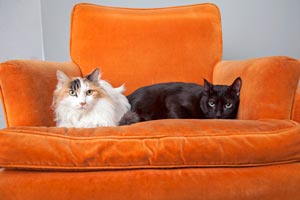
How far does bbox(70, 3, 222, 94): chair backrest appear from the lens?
5.52 ft

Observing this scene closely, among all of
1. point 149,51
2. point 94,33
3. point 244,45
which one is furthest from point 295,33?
point 94,33

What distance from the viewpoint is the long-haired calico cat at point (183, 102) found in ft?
4.41

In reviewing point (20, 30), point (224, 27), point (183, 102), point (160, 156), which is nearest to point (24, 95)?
point (160, 156)

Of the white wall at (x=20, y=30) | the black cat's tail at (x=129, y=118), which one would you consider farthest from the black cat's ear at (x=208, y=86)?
the white wall at (x=20, y=30)

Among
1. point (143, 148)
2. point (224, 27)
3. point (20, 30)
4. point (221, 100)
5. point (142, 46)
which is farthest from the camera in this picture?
point (224, 27)

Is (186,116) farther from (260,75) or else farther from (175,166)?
(175,166)

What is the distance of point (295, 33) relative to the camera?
2.17m

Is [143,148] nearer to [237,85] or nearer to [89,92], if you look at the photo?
[89,92]

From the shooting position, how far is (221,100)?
1.34 metres

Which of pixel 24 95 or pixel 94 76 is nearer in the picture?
pixel 24 95

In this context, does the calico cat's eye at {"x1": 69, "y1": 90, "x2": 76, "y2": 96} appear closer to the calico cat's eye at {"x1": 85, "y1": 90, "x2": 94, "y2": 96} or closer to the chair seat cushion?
the calico cat's eye at {"x1": 85, "y1": 90, "x2": 94, "y2": 96}

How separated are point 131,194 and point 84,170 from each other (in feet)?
0.51

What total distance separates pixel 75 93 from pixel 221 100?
653mm

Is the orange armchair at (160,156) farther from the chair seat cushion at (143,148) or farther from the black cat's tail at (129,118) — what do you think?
the black cat's tail at (129,118)
